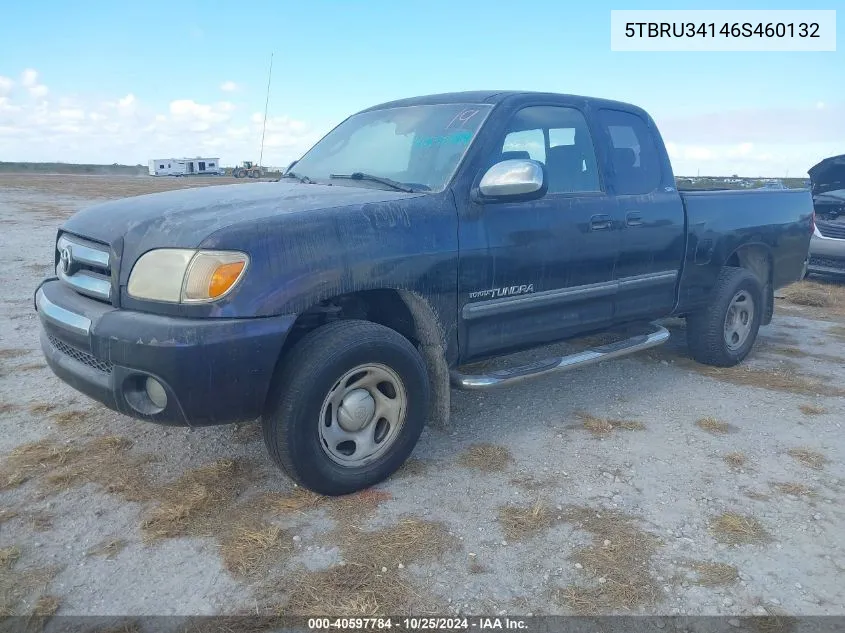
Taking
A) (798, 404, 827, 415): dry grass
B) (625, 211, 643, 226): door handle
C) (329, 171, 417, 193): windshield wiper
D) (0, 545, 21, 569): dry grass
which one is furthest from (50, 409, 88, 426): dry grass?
(798, 404, 827, 415): dry grass

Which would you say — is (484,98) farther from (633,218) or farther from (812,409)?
(812,409)

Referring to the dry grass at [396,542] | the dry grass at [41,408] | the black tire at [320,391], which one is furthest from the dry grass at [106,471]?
the dry grass at [396,542]

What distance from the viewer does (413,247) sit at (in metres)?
3.26

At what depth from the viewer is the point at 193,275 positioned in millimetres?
2746

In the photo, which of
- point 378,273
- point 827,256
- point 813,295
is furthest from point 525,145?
point 827,256

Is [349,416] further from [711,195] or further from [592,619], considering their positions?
[711,195]

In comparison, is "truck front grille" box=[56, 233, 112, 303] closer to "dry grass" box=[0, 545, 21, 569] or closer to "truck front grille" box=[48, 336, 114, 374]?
"truck front grille" box=[48, 336, 114, 374]

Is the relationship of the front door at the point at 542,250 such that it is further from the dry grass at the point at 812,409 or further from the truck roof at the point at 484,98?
the dry grass at the point at 812,409

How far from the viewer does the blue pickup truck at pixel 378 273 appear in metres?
2.78

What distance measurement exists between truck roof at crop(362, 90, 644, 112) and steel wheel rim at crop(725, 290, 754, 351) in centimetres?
191

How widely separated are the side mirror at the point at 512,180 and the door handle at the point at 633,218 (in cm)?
104

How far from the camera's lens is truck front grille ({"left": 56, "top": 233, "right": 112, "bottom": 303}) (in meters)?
3.02

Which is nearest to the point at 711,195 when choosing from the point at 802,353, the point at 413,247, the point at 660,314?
the point at 660,314

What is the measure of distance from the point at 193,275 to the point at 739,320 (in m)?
4.48
